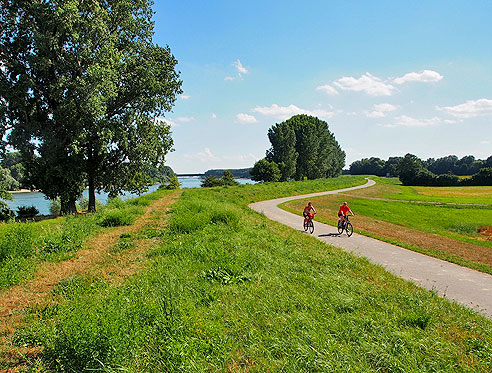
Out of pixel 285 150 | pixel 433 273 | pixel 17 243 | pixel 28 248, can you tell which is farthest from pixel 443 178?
pixel 17 243

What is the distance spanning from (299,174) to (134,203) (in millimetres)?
55948

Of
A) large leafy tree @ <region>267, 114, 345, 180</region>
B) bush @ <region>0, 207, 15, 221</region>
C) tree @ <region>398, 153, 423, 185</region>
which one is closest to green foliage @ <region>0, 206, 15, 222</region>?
bush @ <region>0, 207, 15, 221</region>

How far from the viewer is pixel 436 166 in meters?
154

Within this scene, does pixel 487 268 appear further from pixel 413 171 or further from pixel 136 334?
pixel 413 171

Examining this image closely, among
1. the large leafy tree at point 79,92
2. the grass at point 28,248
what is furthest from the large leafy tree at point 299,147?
the grass at point 28,248

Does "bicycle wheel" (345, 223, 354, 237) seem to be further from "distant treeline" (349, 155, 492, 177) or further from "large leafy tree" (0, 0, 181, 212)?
"distant treeline" (349, 155, 492, 177)

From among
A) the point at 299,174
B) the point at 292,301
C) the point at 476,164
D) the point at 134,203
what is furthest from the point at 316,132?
the point at 476,164

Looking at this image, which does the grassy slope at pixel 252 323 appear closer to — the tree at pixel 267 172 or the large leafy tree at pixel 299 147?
the tree at pixel 267 172

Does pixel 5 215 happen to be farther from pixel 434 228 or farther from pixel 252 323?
pixel 434 228

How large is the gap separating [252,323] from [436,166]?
18508 centimetres

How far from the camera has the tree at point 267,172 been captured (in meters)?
64.5

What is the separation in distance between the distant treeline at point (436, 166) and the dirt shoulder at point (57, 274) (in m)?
129

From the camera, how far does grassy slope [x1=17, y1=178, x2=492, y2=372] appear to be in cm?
365

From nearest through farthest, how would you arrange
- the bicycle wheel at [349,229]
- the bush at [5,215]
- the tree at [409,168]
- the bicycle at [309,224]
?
the bicycle wheel at [349,229] → the bicycle at [309,224] → the bush at [5,215] → the tree at [409,168]
